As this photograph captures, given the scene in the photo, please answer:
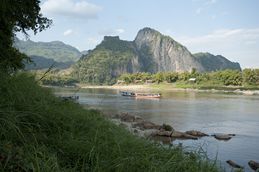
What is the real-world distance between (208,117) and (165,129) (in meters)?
11.9

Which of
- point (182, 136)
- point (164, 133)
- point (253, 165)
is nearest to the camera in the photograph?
point (253, 165)

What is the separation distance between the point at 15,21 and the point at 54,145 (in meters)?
8.38

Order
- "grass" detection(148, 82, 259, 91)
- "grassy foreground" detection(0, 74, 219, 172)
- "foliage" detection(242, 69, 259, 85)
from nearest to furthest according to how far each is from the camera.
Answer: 1. "grassy foreground" detection(0, 74, 219, 172)
2. "foliage" detection(242, 69, 259, 85)
3. "grass" detection(148, 82, 259, 91)

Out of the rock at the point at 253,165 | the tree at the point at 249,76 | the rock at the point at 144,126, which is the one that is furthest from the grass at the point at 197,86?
the rock at the point at 253,165

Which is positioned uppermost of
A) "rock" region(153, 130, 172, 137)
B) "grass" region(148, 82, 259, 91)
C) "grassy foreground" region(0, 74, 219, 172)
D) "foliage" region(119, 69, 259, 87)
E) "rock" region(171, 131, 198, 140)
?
"foliage" region(119, 69, 259, 87)

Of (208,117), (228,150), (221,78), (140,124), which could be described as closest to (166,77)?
(221,78)

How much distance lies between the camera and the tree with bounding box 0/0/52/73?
1068 centimetres

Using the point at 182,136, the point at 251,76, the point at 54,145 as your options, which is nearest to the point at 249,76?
the point at 251,76

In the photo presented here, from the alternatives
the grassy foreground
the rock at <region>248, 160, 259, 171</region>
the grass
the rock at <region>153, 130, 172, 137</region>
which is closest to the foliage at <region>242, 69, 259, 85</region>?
the grass

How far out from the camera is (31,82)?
7590 millimetres

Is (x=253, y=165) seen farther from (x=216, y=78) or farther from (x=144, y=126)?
(x=216, y=78)

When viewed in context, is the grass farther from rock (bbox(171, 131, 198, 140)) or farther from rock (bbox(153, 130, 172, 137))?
rock (bbox(153, 130, 172, 137))

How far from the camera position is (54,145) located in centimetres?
512

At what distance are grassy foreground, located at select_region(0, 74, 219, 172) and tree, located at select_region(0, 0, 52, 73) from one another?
14.2ft
